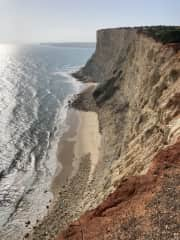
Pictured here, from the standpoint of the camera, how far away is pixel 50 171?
124ft

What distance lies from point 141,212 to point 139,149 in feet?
42.8

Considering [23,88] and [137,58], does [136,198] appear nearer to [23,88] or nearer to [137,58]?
[137,58]

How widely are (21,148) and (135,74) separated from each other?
19.7m

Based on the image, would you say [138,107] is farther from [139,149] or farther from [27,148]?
[27,148]

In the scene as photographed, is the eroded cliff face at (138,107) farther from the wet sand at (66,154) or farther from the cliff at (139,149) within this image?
the wet sand at (66,154)

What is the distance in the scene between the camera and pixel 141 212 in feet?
43.9

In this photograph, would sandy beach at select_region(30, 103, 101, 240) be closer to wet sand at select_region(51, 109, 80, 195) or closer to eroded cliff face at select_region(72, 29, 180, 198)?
wet sand at select_region(51, 109, 80, 195)

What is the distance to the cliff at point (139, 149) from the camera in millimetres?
13156

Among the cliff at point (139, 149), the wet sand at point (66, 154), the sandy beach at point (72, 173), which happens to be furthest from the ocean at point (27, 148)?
the cliff at point (139, 149)

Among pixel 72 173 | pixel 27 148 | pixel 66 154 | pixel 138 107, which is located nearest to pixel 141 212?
pixel 72 173

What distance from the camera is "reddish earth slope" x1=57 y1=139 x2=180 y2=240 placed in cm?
1236

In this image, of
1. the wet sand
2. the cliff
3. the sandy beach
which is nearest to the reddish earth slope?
the cliff

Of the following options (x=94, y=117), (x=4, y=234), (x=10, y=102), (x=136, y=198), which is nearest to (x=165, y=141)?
(x=136, y=198)

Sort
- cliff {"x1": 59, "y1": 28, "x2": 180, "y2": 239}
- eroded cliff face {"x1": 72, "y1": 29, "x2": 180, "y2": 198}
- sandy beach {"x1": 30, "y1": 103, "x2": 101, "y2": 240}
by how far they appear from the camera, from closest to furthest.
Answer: cliff {"x1": 59, "y1": 28, "x2": 180, "y2": 239}
eroded cliff face {"x1": 72, "y1": 29, "x2": 180, "y2": 198}
sandy beach {"x1": 30, "y1": 103, "x2": 101, "y2": 240}
